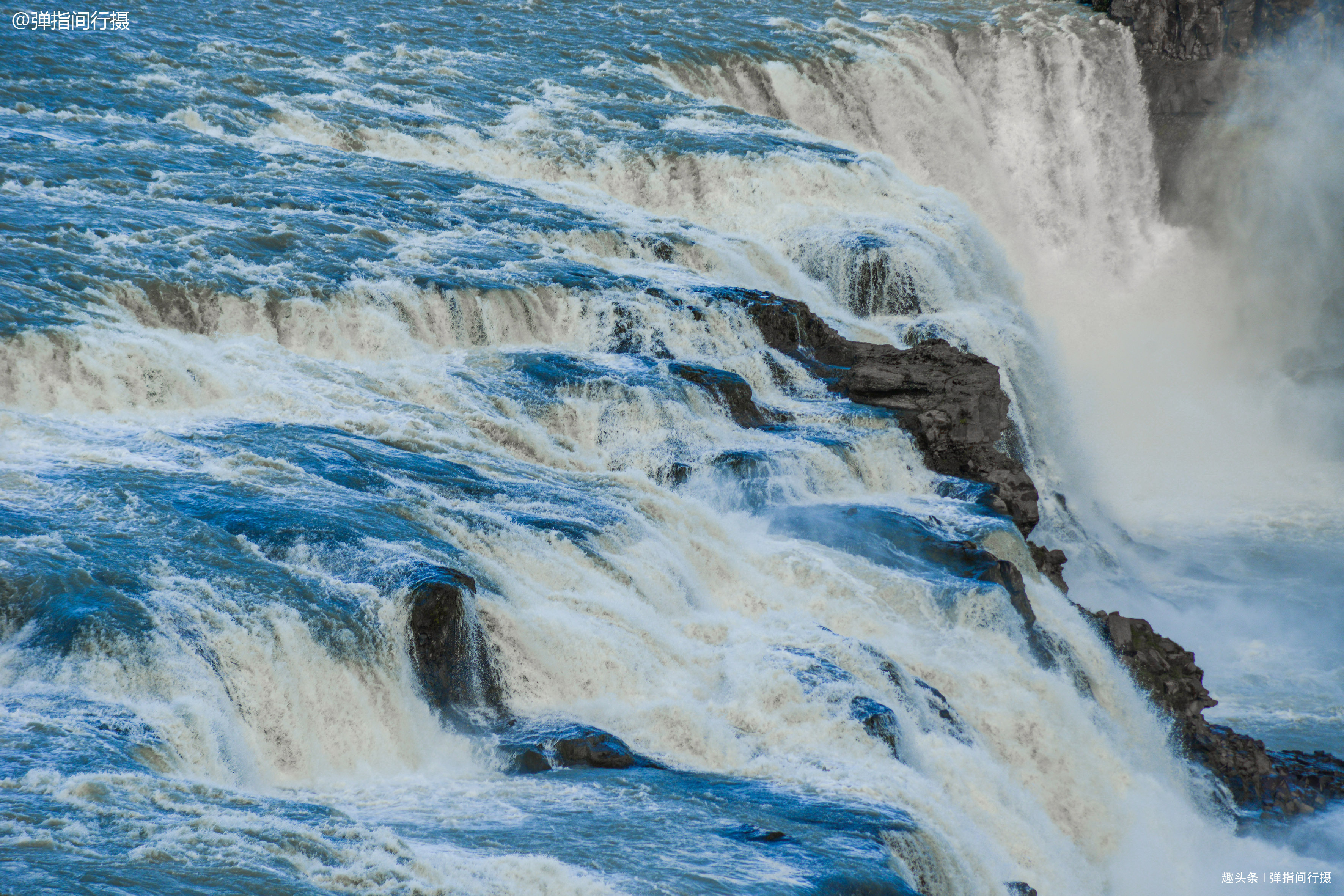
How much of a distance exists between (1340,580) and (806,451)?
1027 cm

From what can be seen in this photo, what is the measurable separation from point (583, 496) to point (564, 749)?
14.1 ft

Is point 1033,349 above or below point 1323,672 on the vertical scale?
above

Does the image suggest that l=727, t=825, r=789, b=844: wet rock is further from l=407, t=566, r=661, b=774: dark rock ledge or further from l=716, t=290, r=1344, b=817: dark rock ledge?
l=716, t=290, r=1344, b=817: dark rock ledge

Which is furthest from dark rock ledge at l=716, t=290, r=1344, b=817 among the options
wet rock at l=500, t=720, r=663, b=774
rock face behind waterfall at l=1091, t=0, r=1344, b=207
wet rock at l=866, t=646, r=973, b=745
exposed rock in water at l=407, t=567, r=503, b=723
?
rock face behind waterfall at l=1091, t=0, r=1344, b=207

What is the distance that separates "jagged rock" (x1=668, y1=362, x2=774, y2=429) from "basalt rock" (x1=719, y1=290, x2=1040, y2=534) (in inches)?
67.9

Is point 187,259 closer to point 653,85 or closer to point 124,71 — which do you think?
point 124,71

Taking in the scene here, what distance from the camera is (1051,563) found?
55.5 feet

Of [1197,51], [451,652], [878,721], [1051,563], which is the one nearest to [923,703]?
[878,721]

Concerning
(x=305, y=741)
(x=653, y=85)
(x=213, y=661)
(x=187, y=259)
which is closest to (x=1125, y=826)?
(x=305, y=741)

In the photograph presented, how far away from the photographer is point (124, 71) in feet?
82.3

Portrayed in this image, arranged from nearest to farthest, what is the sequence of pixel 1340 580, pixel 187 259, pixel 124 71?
pixel 187 259, pixel 1340 580, pixel 124 71

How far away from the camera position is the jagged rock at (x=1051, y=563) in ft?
54.3

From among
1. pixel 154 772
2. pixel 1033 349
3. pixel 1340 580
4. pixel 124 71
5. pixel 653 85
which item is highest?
pixel 653 85

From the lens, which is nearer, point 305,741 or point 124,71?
point 305,741
